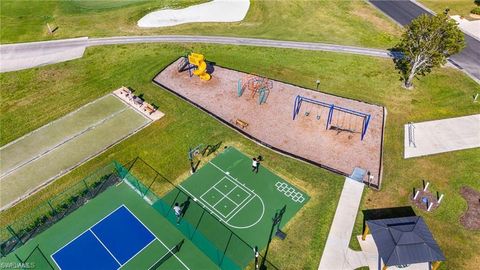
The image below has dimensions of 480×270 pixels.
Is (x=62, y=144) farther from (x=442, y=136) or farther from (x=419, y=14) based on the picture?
(x=419, y=14)

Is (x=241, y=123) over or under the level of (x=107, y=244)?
over

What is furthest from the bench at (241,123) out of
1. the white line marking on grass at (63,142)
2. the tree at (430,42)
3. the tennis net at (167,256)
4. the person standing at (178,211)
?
the tree at (430,42)

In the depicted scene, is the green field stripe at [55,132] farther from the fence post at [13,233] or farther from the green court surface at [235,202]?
the green court surface at [235,202]

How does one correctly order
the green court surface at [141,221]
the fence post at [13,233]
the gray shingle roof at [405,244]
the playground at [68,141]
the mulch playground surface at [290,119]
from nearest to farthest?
1. the gray shingle roof at [405,244]
2. the green court surface at [141,221]
3. the fence post at [13,233]
4. the playground at [68,141]
5. the mulch playground surface at [290,119]

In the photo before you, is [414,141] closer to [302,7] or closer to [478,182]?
[478,182]

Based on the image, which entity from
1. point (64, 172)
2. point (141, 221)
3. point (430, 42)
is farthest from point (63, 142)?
point (430, 42)
